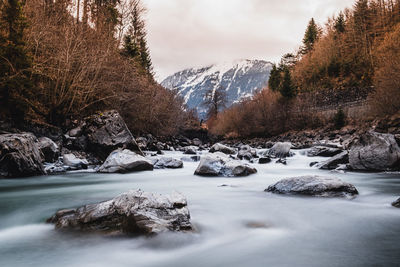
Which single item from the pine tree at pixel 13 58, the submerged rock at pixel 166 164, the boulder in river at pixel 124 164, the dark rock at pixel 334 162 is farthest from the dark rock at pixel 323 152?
the pine tree at pixel 13 58

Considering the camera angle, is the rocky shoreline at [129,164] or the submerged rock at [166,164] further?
the submerged rock at [166,164]

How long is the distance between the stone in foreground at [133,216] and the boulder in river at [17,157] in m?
4.33

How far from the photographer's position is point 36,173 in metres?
6.88

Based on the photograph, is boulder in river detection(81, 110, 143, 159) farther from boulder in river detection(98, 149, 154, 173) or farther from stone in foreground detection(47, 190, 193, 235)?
stone in foreground detection(47, 190, 193, 235)

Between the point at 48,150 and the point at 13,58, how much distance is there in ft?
9.18

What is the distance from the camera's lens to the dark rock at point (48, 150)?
313 inches

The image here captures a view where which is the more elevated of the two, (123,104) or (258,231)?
(123,104)

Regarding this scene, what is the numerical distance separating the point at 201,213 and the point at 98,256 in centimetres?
170

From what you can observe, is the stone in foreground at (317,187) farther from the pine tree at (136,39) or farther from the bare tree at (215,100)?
the bare tree at (215,100)

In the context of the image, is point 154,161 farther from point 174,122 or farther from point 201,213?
point 174,122

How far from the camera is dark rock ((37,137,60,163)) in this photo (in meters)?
7.95

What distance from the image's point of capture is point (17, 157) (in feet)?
21.4

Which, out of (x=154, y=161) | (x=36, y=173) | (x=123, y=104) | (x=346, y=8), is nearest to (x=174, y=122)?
(x=123, y=104)

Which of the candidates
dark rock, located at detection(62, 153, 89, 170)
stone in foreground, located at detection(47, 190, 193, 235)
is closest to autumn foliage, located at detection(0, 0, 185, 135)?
dark rock, located at detection(62, 153, 89, 170)
